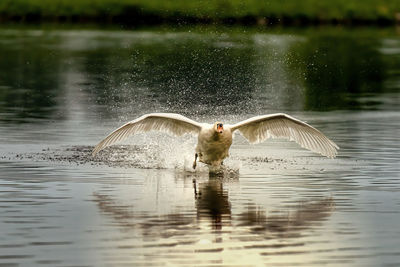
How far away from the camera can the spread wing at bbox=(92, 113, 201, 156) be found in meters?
22.5

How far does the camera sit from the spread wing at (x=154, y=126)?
22.5 meters

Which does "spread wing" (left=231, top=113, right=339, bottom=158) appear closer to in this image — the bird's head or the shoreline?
the bird's head

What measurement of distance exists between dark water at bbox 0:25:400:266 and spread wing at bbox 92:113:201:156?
50 cm

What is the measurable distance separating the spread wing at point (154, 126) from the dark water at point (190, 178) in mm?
496

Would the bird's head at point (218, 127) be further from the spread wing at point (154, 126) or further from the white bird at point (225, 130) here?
the spread wing at point (154, 126)

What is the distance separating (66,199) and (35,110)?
14640mm

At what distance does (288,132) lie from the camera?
75.7 feet

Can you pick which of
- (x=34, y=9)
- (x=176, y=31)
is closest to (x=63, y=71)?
(x=176, y=31)

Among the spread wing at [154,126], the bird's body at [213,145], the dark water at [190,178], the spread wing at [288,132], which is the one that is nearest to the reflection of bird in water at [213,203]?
the dark water at [190,178]

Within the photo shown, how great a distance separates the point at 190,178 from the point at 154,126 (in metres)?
1.86

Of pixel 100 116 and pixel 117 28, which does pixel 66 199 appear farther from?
pixel 117 28

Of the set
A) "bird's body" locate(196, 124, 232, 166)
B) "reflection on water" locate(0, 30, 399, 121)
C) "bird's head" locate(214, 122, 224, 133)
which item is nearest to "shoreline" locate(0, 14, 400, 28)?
"reflection on water" locate(0, 30, 399, 121)

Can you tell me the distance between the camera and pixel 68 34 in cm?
7506

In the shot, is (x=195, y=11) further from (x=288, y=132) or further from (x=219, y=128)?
(x=219, y=128)
